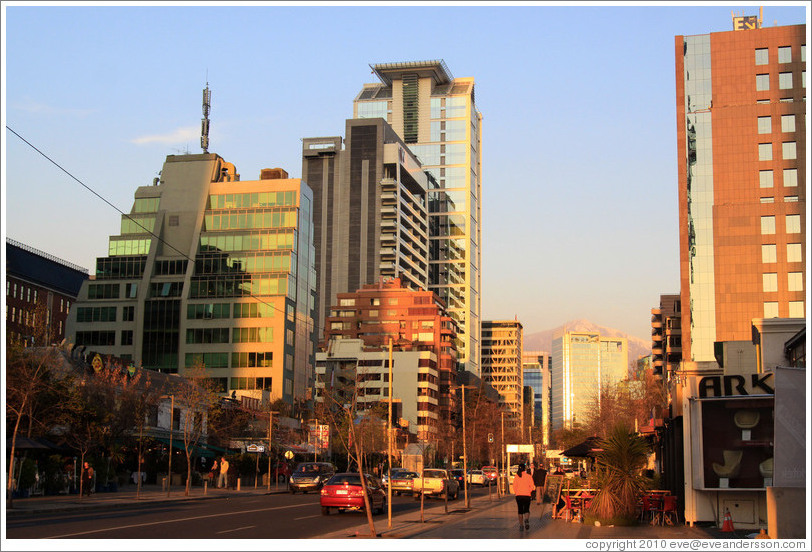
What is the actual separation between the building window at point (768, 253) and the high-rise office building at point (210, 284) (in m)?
65.1

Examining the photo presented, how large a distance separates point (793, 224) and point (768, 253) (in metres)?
4.01

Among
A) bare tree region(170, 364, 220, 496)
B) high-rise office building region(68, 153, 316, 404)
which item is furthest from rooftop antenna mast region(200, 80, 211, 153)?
bare tree region(170, 364, 220, 496)

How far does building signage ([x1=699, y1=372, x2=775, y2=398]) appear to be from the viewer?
27.2m

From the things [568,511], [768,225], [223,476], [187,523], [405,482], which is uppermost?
[768,225]

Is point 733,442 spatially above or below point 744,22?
below

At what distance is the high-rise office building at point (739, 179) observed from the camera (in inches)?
3898

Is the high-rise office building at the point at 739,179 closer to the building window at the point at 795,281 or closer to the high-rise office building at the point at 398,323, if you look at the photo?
the building window at the point at 795,281

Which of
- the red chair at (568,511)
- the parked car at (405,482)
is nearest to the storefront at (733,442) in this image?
the red chair at (568,511)

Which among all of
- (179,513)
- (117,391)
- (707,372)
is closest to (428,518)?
(179,513)

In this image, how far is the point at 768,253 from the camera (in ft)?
325

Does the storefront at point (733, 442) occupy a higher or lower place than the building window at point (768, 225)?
lower

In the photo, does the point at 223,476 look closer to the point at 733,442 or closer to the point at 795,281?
the point at 733,442

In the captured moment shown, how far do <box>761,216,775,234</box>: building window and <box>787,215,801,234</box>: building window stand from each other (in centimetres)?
156

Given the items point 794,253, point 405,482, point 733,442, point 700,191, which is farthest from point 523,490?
point 700,191
